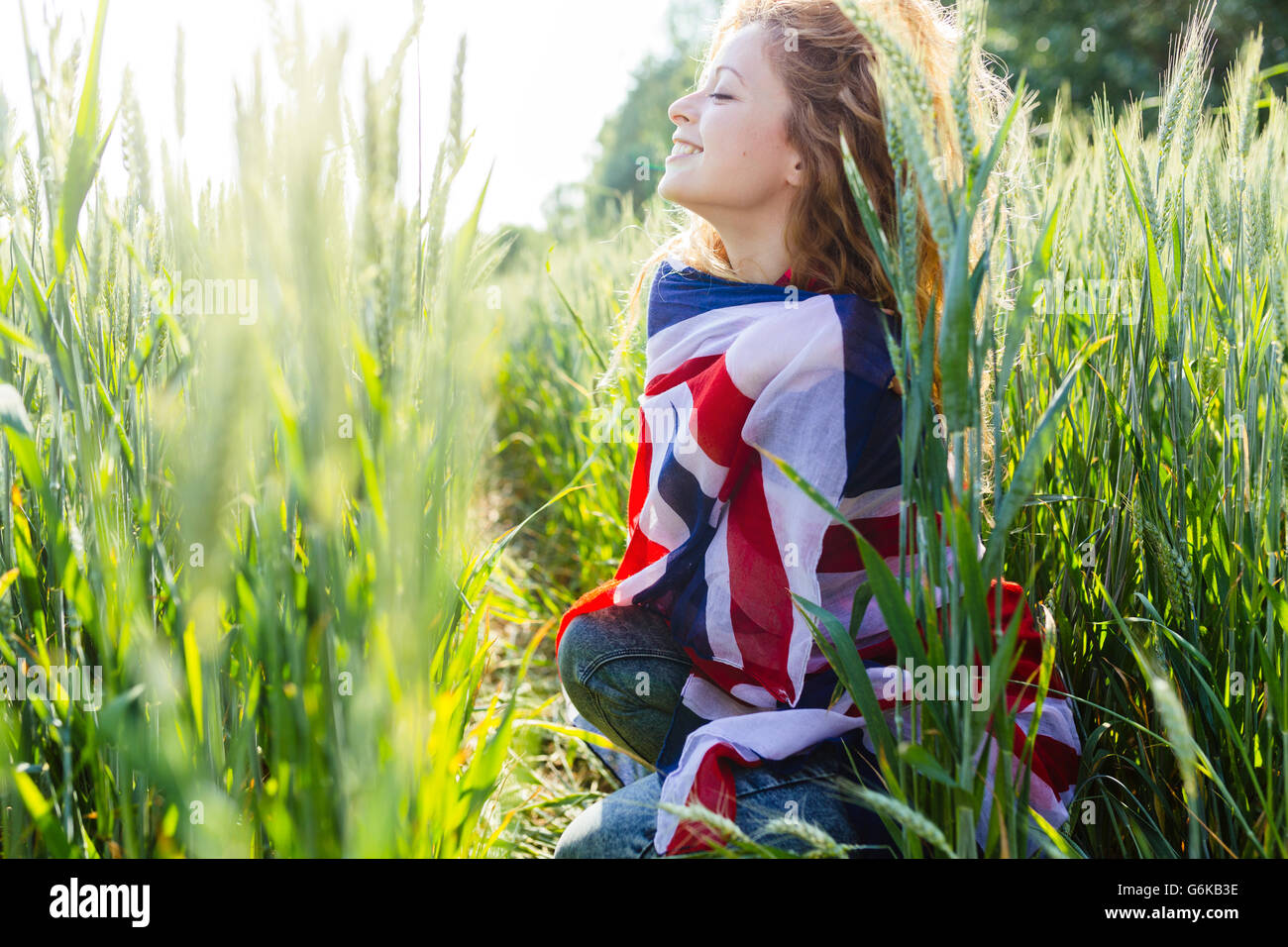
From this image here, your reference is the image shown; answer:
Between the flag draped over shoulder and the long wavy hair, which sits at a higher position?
the long wavy hair

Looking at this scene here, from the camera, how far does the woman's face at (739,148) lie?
1.13 metres

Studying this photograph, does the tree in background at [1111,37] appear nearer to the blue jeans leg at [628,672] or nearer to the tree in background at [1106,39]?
the tree in background at [1106,39]

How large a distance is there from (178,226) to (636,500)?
797 mm

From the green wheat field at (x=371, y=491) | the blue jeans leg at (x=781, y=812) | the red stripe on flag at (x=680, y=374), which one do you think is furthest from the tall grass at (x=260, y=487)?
the red stripe on flag at (x=680, y=374)

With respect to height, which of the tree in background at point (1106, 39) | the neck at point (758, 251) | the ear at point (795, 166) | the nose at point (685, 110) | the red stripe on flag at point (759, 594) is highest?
the tree in background at point (1106, 39)

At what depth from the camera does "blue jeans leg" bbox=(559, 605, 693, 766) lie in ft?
3.88

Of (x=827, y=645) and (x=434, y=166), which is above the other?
(x=434, y=166)

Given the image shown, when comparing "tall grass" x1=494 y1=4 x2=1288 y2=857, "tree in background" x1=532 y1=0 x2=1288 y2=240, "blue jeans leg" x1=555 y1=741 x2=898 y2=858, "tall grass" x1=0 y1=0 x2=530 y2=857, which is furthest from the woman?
"tree in background" x1=532 y1=0 x2=1288 y2=240

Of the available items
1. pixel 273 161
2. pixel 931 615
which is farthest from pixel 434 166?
pixel 931 615

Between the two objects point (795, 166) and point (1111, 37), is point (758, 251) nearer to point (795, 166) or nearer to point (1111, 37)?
point (795, 166)

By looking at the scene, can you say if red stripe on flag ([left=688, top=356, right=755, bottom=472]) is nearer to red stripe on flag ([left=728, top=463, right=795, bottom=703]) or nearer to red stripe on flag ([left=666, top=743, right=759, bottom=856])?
red stripe on flag ([left=728, top=463, right=795, bottom=703])

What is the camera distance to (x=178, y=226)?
0.70 metres
